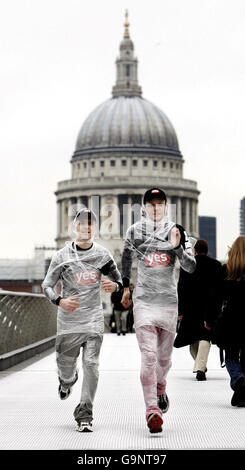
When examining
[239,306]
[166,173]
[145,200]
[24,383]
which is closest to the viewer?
[145,200]

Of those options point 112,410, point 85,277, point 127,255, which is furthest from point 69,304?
point 112,410

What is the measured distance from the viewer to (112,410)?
1212 cm

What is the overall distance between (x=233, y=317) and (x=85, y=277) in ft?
7.73

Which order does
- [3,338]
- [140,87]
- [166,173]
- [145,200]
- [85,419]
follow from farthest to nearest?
1. [140,87]
2. [166,173]
3. [3,338]
4. [145,200]
5. [85,419]

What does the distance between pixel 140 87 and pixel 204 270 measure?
15663 centimetres

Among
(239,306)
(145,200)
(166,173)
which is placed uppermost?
(166,173)

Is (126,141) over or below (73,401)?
over

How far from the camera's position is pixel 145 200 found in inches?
439

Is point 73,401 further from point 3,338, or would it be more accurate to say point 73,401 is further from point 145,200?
point 3,338

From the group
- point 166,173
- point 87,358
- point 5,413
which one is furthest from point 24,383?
point 166,173

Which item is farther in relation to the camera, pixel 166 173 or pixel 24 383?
pixel 166 173

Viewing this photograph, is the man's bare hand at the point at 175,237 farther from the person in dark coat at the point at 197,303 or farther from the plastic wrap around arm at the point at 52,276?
the person in dark coat at the point at 197,303

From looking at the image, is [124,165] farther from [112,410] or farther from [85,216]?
[85,216]

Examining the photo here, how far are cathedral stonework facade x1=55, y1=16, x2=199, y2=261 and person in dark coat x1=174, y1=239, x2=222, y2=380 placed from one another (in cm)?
13283
